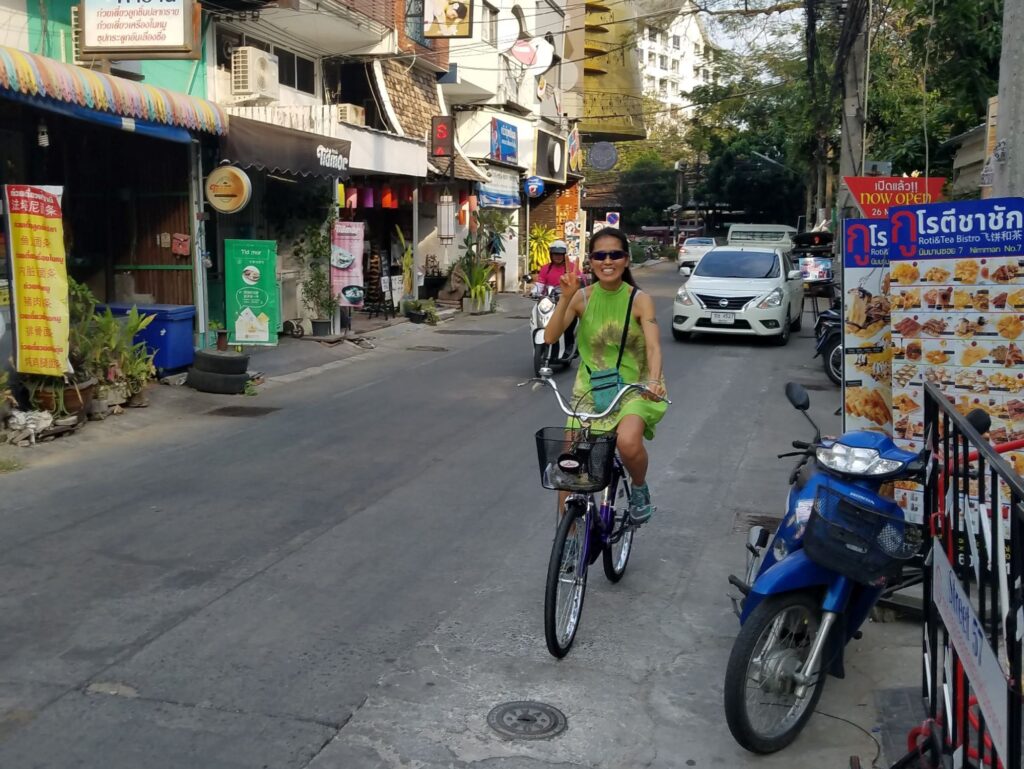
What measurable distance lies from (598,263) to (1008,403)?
243 cm

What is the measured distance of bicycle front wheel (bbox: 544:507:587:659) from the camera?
176 inches

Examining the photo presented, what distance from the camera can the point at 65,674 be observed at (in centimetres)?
440

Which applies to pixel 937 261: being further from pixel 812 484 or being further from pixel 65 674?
pixel 65 674

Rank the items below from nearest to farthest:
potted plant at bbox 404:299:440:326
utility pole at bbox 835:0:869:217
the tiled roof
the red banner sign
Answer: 1. the red banner sign
2. utility pole at bbox 835:0:869:217
3. potted plant at bbox 404:299:440:326
4. the tiled roof

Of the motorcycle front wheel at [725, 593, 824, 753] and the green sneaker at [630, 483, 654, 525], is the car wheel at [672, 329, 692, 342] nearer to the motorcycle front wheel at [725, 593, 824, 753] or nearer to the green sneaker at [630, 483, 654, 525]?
the green sneaker at [630, 483, 654, 525]

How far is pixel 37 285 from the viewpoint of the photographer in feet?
31.2

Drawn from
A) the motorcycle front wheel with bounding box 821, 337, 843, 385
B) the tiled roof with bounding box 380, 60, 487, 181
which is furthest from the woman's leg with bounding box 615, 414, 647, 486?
the tiled roof with bounding box 380, 60, 487, 181

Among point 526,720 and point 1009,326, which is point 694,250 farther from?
point 526,720

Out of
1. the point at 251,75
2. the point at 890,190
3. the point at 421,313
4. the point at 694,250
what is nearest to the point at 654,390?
the point at 890,190

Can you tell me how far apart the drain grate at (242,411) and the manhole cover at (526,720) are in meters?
7.38

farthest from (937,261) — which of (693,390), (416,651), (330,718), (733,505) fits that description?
(693,390)

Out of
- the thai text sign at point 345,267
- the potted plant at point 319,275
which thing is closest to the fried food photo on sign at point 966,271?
the thai text sign at point 345,267

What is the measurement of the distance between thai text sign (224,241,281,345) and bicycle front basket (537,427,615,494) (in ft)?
30.7

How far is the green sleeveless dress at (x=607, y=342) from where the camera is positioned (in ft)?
17.3
